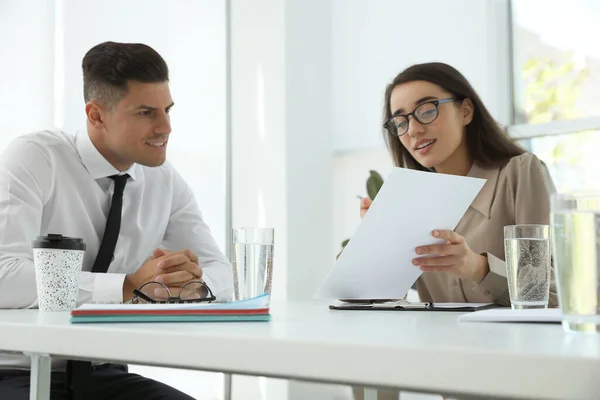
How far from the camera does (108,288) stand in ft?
5.40

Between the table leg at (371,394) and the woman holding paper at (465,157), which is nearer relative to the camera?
the table leg at (371,394)

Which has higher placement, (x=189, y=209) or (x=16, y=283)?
(x=189, y=209)

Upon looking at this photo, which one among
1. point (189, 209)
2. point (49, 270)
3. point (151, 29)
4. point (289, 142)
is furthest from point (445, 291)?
point (151, 29)

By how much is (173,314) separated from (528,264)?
2.04ft

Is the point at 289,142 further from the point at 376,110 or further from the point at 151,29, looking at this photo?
the point at 151,29

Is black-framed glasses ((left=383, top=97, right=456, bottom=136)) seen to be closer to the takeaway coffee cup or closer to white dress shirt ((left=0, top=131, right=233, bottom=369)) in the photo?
white dress shirt ((left=0, top=131, right=233, bottom=369))

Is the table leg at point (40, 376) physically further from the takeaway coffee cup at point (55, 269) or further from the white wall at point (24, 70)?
the white wall at point (24, 70)

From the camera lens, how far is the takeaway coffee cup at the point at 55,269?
1302 mm

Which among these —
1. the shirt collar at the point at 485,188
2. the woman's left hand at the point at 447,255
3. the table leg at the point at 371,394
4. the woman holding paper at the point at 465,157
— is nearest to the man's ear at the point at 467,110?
the woman holding paper at the point at 465,157

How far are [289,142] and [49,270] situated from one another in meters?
2.85

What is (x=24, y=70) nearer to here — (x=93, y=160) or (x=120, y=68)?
(x=120, y=68)

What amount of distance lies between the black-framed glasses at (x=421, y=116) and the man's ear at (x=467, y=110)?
0.05 meters

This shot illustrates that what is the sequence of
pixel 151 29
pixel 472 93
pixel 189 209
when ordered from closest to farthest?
pixel 472 93 → pixel 189 209 → pixel 151 29

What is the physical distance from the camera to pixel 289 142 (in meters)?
4.09
